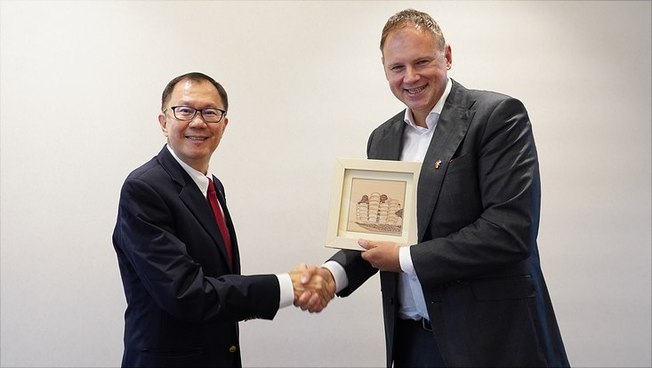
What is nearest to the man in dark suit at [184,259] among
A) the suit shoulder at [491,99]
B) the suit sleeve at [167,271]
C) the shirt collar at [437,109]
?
the suit sleeve at [167,271]

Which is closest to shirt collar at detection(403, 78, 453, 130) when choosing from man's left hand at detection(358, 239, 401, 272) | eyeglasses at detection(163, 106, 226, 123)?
man's left hand at detection(358, 239, 401, 272)

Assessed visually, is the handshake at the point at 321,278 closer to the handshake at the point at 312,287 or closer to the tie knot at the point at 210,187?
the handshake at the point at 312,287

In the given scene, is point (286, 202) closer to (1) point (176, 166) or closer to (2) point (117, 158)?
(2) point (117, 158)

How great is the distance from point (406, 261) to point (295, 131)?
160 cm

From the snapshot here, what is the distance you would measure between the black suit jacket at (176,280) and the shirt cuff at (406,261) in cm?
45

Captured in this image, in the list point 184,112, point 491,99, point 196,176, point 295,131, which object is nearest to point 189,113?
point 184,112

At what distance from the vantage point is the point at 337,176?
1986 mm

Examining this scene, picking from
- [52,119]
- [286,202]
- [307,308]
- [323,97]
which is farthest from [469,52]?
[52,119]

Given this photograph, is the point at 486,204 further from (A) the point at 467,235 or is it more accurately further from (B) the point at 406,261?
(B) the point at 406,261

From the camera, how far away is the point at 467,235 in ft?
5.74

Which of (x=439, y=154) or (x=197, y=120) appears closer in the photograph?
(x=439, y=154)

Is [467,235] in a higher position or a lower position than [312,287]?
higher

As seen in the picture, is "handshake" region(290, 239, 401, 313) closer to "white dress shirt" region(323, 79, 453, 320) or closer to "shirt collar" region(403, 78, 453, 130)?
"white dress shirt" region(323, 79, 453, 320)

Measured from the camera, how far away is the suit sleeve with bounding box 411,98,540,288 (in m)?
1.73
